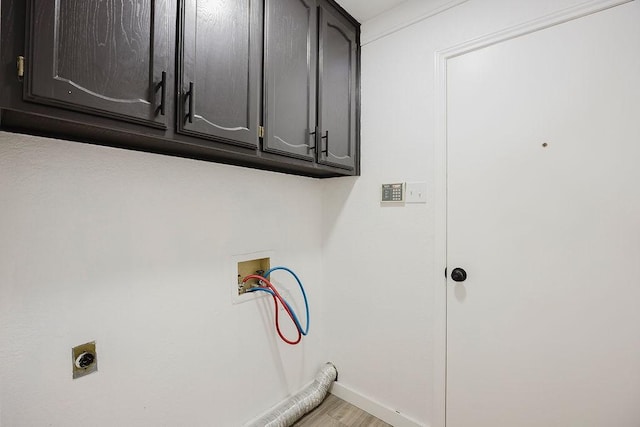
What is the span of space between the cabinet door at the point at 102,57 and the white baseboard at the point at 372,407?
1.82m

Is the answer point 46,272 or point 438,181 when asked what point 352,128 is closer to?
point 438,181

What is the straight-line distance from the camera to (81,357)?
3.17 feet

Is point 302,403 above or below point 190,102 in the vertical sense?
below

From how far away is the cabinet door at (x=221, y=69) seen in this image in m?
0.92

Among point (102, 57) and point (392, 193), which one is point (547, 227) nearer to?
point (392, 193)

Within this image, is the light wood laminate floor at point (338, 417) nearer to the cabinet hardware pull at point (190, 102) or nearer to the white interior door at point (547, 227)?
the white interior door at point (547, 227)

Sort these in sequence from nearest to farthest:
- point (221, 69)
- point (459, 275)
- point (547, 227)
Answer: point (221, 69) < point (547, 227) < point (459, 275)

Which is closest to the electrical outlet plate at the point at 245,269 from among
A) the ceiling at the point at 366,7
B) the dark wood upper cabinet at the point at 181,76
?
the dark wood upper cabinet at the point at 181,76

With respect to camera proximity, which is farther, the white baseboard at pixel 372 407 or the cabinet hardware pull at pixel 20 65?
the white baseboard at pixel 372 407

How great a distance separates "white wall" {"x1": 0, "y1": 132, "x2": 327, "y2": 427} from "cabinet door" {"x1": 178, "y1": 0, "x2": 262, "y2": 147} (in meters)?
0.34

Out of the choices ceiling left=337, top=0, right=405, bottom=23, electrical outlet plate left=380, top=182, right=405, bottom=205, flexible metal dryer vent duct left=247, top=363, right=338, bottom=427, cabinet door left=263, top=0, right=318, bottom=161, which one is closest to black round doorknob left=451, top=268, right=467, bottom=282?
electrical outlet plate left=380, top=182, right=405, bottom=205

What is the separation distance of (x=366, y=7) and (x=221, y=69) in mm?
1056

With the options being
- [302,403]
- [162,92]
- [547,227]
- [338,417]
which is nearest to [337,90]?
[162,92]

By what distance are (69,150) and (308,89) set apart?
977 millimetres
